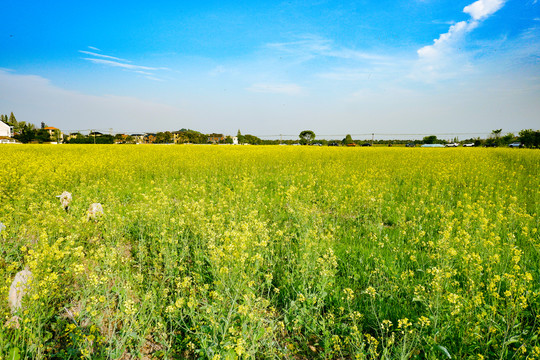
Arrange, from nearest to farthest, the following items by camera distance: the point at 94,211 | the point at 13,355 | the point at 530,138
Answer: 1. the point at 13,355
2. the point at 94,211
3. the point at 530,138

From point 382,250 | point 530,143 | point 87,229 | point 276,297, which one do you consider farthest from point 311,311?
point 530,143

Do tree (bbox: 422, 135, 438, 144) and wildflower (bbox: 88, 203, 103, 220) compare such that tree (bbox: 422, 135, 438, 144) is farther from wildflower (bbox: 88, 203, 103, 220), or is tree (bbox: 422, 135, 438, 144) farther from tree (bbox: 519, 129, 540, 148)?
wildflower (bbox: 88, 203, 103, 220)

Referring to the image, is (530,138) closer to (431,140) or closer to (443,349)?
(431,140)

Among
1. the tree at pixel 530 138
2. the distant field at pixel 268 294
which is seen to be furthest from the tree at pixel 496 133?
the distant field at pixel 268 294

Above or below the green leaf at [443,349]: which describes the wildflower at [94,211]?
above

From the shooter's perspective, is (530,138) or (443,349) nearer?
(443,349)

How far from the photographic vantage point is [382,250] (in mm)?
4559

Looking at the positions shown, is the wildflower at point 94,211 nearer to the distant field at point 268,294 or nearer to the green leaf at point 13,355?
the distant field at point 268,294

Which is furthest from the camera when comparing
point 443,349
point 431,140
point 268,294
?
point 431,140

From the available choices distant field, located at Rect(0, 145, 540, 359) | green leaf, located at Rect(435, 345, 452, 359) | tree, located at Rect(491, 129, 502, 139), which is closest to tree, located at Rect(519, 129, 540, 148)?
tree, located at Rect(491, 129, 502, 139)

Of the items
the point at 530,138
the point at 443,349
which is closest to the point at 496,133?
the point at 530,138

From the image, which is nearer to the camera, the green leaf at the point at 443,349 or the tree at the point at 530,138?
the green leaf at the point at 443,349

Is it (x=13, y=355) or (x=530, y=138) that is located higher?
(x=530, y=138)

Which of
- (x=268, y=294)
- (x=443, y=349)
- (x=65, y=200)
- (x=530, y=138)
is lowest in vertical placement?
(x=443, y=349)
